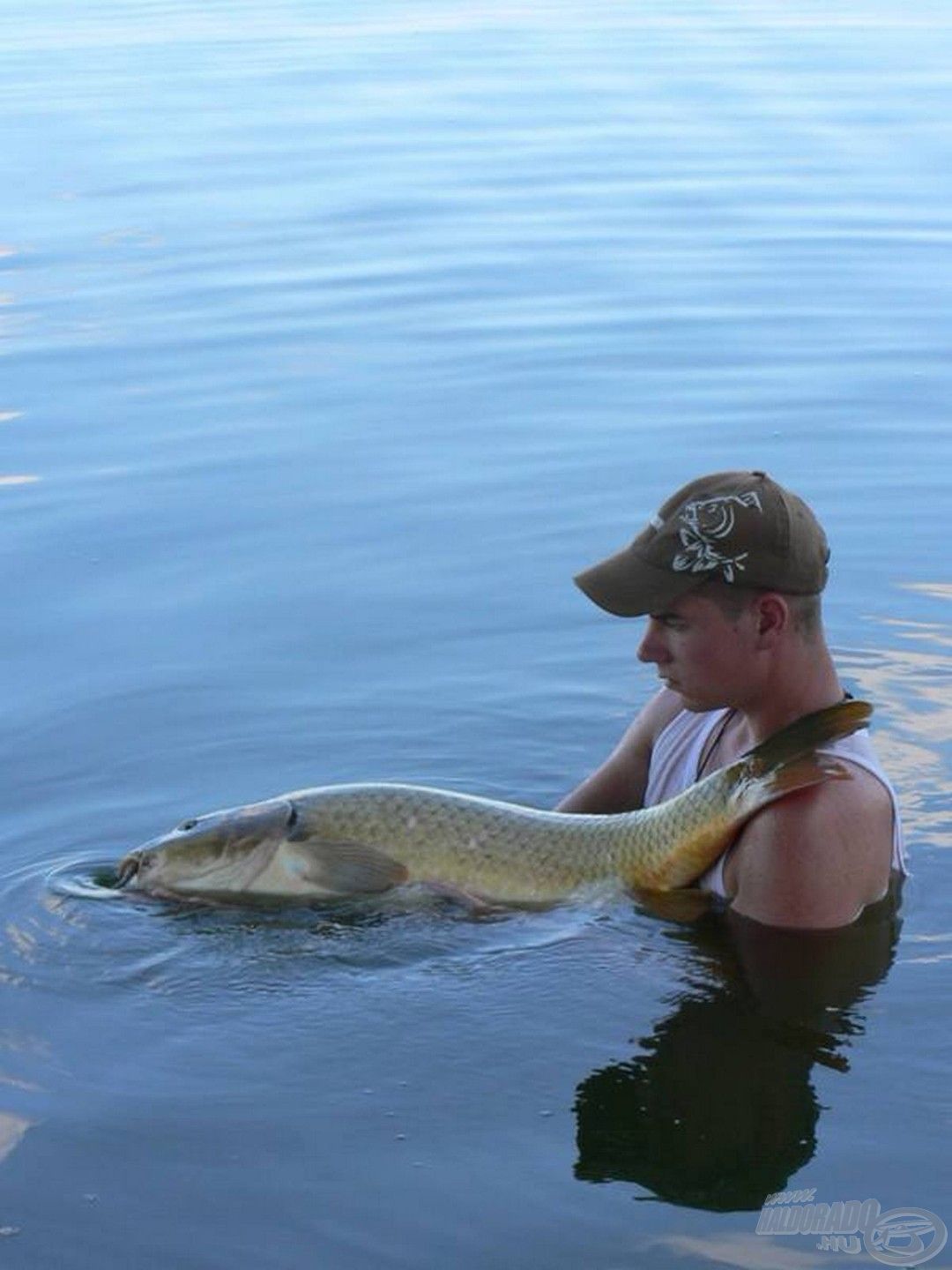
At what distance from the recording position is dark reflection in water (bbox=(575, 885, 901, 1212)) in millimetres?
5164

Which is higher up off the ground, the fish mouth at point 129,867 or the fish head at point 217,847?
the fish head at point 217,847

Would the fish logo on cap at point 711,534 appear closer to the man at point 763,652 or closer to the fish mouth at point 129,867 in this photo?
the man at point 763,652

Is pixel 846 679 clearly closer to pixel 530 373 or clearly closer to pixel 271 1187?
pixel 271 1187

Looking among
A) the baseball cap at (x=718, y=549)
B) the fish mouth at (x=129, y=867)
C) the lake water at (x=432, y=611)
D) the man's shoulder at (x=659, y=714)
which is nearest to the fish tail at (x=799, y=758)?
the baseball cap at (x=718, y=549)

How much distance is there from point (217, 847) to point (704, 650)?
146 centimetres

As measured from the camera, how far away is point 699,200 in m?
16.6

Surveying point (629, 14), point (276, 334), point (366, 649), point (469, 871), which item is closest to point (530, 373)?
point (276, 334)

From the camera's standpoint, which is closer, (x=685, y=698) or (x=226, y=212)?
(x=685, y=698)

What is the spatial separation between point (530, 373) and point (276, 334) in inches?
70.9

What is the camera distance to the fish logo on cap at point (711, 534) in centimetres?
545

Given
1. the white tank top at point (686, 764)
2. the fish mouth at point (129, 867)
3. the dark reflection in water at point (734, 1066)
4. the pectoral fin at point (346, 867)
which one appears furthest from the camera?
the fish mouth at point (129, 867)

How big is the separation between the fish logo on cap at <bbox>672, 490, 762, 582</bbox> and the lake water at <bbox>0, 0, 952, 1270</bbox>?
104 centimetres

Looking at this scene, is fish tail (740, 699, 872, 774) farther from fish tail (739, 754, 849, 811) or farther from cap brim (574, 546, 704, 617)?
cap brim (574, 546, 704, 617)

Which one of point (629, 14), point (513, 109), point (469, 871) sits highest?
point (629, 14)
